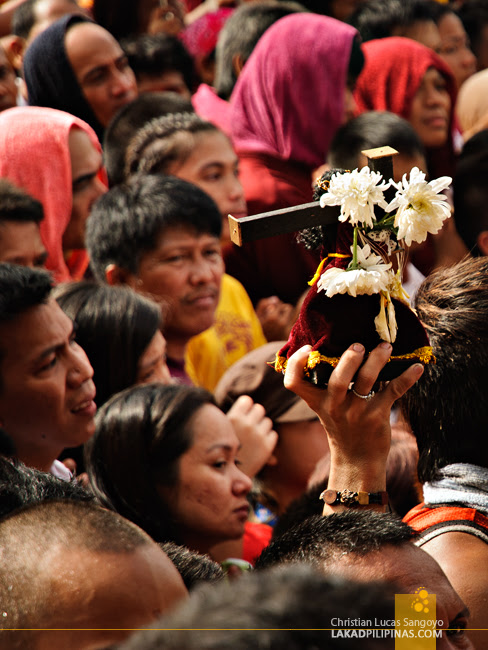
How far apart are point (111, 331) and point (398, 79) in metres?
3.64

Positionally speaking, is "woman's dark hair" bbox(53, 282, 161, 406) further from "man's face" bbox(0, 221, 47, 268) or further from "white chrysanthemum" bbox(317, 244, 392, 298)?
"white chrysanthemum" bbox(317, 244, 392, 298)

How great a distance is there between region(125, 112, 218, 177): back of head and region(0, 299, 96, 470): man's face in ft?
6.10

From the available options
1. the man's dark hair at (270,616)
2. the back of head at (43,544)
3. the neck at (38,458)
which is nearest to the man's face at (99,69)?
the neck at (38,458)

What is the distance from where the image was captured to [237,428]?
3441mm

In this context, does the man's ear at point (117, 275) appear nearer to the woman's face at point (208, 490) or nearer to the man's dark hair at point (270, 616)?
the woman's face at point (208, 490)

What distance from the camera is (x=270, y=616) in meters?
0.90

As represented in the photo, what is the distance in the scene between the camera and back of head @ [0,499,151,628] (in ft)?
4.60

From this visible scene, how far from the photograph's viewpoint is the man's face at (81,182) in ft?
14.5

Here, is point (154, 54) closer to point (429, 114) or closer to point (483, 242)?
point (429, 114)

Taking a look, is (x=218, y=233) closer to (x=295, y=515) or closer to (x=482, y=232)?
(x=482, y=232)

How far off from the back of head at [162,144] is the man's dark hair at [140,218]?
1.38ft

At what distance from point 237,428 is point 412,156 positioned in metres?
2.16

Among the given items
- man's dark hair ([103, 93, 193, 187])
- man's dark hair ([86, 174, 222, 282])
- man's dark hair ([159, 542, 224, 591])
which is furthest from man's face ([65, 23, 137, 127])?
man's dark hair ([159, 542, 224, 591])

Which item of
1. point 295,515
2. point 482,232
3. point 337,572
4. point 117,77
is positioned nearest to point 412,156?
point 482,232
